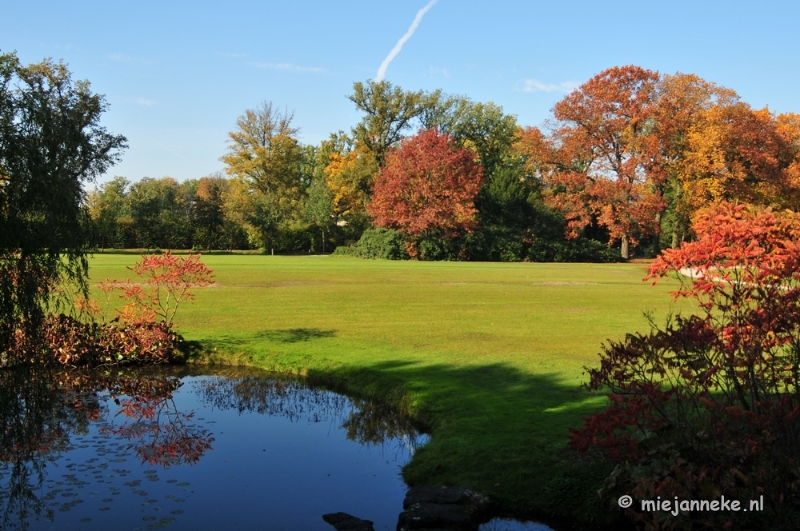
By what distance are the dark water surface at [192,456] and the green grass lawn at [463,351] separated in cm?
Result: 73

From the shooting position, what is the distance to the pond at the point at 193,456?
649 cm

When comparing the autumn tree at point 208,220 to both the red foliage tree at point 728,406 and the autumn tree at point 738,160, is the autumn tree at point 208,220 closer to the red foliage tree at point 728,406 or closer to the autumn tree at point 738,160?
the autumn tree at point 738,160

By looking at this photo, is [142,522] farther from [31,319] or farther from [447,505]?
[447,505]

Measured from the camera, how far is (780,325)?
537 centimetres

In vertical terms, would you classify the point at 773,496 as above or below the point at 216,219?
below

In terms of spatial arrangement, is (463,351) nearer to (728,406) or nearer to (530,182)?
(728,406)

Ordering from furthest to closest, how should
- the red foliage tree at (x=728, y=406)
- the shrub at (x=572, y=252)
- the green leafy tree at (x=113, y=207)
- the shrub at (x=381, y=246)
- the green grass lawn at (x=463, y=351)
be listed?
the shrub at (x=572, y=252) → the shrub at (x=381, y=246) → the green leafy tree at (x=113, y=207) → the green grass lawn at (x=463, y=351) → the red foliage tree at (x=728, y=406)

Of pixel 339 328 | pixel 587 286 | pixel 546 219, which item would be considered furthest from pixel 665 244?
pixel 339 328

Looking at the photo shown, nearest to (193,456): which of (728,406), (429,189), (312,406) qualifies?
(312,406)

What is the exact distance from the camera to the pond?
256 inches

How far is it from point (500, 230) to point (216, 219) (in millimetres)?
27442

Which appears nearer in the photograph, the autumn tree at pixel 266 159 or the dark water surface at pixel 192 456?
the dark water surface at pixel 192 456

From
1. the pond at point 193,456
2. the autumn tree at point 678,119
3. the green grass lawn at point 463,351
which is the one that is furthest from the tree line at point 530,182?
the pond at point 193,456

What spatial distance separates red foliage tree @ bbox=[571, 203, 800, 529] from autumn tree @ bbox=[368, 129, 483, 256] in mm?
43266
